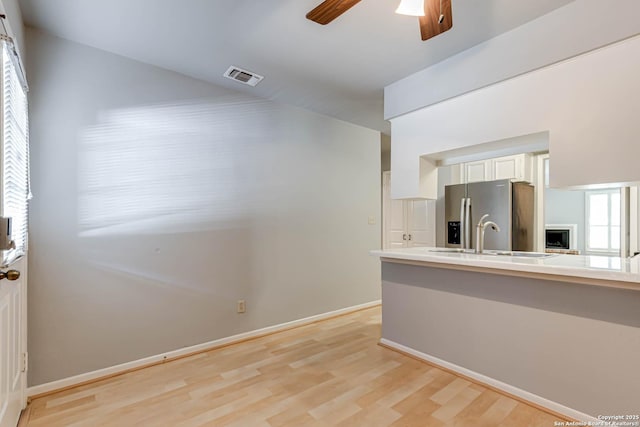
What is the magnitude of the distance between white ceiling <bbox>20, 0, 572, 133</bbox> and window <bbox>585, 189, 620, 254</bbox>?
1604mm

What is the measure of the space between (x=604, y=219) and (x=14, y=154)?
4.10m

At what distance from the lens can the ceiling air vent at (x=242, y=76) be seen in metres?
2.74

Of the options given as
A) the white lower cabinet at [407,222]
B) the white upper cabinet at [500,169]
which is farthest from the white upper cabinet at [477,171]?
the white lower cabinet at [407,222]

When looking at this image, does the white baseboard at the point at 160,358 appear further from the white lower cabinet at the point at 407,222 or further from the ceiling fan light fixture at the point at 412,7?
the ceiling fan light fixture at the point at 412,7

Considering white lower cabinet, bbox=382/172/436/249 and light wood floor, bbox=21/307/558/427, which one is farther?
white lower cabinet, bbox=382/172/436/249

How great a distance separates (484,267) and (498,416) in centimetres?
89

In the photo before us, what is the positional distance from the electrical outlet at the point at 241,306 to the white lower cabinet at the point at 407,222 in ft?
8.60

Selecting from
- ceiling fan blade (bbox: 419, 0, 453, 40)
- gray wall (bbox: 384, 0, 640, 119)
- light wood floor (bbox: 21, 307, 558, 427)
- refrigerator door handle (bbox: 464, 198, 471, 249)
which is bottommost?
light wood floor (bbox: 21, 307, 558, 427)

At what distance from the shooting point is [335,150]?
156 inches

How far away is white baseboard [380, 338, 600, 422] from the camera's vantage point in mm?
1832

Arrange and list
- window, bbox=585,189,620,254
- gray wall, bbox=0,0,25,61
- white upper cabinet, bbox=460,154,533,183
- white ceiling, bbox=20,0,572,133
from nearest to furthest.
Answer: gray wall, bbox=0,0,25,61 < white ceiling, bbox=20,0,572,133 < window, bbox=585,189,620,254 < white upper cabinet, bbox=460,154,533,183

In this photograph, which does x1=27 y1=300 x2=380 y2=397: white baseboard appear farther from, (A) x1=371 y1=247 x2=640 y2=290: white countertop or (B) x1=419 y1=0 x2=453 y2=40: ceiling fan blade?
(B) x1=419 y1=0 x2=453 y2=40: ceiling fan blade

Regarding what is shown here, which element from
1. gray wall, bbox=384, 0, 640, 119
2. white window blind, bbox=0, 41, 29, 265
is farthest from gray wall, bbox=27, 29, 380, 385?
gray wall, bbox=384, 0, 640, 119

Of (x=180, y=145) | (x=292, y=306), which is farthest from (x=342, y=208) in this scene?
(x=180, y=145)
